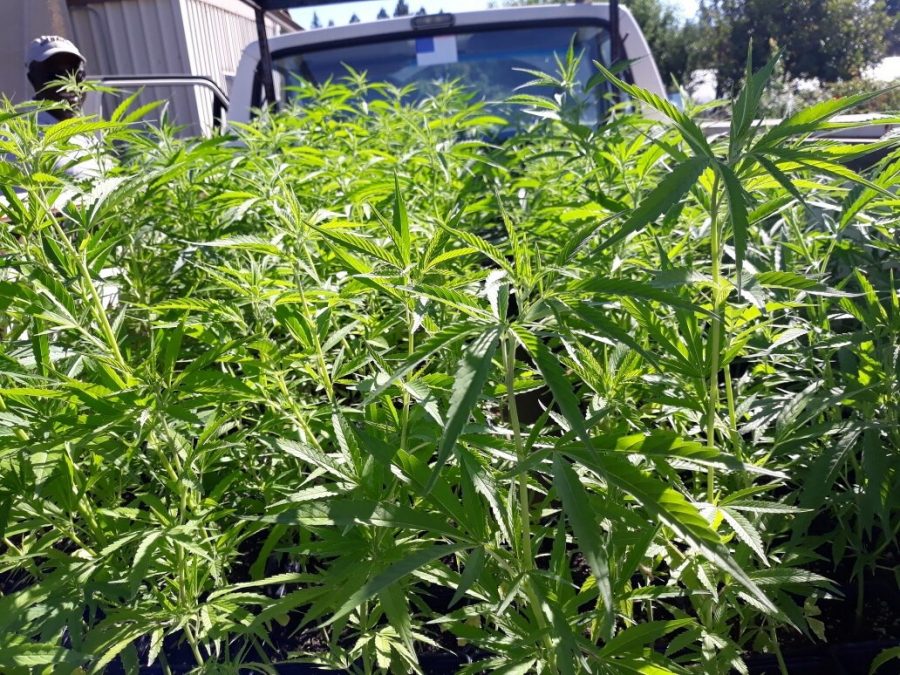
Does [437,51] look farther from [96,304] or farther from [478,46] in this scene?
[96,304]

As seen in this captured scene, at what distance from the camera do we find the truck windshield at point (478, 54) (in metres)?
5.00

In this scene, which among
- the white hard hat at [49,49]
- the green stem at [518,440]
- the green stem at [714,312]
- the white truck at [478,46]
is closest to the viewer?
the green stem at [518,440]

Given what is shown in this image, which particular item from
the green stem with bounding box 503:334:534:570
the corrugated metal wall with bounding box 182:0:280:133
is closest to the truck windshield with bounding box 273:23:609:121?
the green stem with bounding box 503:334:534:570

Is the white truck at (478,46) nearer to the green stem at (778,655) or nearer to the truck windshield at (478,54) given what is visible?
the truck windshield at (478,54)

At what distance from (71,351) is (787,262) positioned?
1.50 m

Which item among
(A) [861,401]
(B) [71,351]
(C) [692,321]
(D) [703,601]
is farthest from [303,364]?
(A) [861,401]

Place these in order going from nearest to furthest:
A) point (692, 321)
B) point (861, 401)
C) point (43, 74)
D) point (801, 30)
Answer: point (692, 321)
point (861, 401)
point (43, 74)
point (801, 30)

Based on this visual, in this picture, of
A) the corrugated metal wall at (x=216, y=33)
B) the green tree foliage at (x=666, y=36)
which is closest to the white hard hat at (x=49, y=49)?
the corrugated metal wall at (x=216, y=33)

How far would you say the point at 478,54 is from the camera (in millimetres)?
5055

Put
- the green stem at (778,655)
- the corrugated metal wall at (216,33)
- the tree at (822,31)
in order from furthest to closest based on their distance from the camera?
the tree at (822,31)
the corrugated metal wall at (216,33)
the green stem at (778,655)

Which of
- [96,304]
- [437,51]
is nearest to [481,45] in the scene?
[437,51]

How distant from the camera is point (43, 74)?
398 centimetres

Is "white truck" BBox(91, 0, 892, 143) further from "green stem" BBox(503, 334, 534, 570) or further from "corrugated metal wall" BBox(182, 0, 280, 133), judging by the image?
"corrugated metal wall" BBox(182, 0, 280, 133)

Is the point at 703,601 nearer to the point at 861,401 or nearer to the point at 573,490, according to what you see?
the point at 861,401
